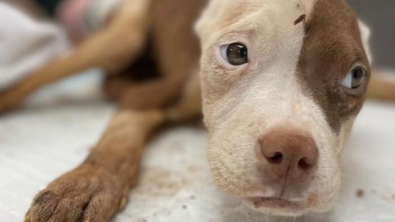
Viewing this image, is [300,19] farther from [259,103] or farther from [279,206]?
[279,206]

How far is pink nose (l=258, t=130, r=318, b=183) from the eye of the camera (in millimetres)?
902

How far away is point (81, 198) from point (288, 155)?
0.50 m

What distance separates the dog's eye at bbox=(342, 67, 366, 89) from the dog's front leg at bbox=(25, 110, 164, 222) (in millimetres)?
606

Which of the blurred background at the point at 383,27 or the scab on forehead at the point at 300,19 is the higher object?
the scab on forehead at the point at 300,19

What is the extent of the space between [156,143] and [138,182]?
13.2 inches

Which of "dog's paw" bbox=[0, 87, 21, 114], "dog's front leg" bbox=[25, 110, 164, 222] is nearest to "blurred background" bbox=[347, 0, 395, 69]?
"dog's front leg" bbox=[25, 110, 164, 222]

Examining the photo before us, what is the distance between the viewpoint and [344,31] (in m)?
1.09

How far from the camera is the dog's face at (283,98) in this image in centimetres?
94

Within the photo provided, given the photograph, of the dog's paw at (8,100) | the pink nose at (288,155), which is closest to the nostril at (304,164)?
the pink nose at (288,155)

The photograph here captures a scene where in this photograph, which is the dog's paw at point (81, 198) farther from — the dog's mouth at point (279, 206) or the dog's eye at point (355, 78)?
the dog's eye at point (355, 78)

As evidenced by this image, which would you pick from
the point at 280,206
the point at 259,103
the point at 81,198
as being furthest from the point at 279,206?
the point at 81,198

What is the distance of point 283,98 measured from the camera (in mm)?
1013

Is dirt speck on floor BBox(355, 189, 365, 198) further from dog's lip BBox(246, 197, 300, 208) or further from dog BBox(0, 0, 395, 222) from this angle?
dog's lip BBox(246, 197, 300, 208)

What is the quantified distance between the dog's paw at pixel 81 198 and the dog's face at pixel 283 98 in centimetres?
27
